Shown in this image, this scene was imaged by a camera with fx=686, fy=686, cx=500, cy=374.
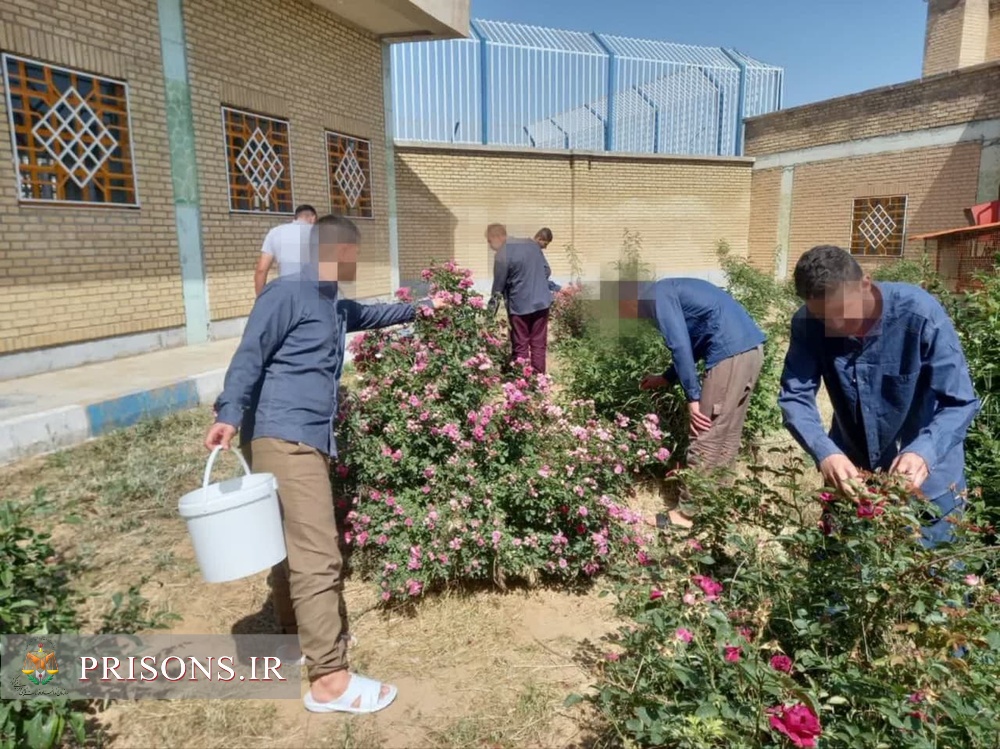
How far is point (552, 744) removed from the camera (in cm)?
228

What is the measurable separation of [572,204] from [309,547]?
1422 cm

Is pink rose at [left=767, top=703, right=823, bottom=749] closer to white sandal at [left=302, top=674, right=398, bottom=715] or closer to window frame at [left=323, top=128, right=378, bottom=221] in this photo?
white sandal at [left=302, top=674, right=398, bottom=715]

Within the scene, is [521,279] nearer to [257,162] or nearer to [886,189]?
[257,162]

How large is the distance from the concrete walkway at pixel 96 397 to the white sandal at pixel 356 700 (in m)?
2.94

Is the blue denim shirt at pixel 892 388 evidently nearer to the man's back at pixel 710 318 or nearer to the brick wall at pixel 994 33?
the man's back at pixel 710 318

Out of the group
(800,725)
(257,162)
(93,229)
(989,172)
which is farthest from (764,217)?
(800,725)

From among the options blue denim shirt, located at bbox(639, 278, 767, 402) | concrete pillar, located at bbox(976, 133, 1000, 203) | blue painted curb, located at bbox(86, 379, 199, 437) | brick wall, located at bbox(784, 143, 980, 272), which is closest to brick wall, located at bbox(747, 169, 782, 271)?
brick wall, located at bbox(784, 143, 980, 272)

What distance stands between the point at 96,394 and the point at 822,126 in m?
16.6

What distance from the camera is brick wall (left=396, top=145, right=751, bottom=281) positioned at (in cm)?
1363

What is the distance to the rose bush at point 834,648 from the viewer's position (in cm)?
143

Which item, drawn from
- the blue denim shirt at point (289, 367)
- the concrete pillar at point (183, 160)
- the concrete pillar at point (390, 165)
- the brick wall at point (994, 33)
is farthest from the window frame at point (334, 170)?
the brick wall at point (994, 33)

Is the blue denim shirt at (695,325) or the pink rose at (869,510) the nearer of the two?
the pink rose at (869,510)

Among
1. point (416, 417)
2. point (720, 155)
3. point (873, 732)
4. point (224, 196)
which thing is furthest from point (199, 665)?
point (720, 155)

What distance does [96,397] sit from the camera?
5.02 metres
